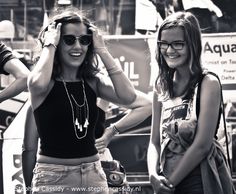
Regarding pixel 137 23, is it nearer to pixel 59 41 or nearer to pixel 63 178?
pixel 59 41

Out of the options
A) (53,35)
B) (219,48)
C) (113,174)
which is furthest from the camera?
(219,48)

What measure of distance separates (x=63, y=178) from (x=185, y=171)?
0.60m

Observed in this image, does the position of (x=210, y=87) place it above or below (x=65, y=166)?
above

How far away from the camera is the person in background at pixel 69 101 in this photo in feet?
10.8

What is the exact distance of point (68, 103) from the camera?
3361 millimetres

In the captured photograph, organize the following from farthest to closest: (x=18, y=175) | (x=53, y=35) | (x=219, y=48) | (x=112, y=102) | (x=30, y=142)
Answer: (x=18, y=175), (x=219, y=48), (x=30, y=142), (x=112, y=102), (x=53, y=35)

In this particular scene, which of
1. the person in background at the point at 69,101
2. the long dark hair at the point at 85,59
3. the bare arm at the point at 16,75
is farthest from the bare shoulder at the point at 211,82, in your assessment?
the bare arm at the point at 16,75

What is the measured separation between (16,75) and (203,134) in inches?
58.6

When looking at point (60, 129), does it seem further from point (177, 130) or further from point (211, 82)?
point (211, 82)

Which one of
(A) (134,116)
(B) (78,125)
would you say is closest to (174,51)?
(B) (78,125)

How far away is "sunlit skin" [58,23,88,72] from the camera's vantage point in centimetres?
349

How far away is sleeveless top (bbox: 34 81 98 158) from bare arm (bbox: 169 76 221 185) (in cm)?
45

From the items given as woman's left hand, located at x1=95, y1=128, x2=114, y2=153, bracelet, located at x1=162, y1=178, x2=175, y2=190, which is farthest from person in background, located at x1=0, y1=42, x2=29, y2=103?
bracelet, located at x1=162, y1=178, x2=175, y2=190

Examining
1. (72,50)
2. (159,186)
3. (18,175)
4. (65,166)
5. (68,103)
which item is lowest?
(18,175)
